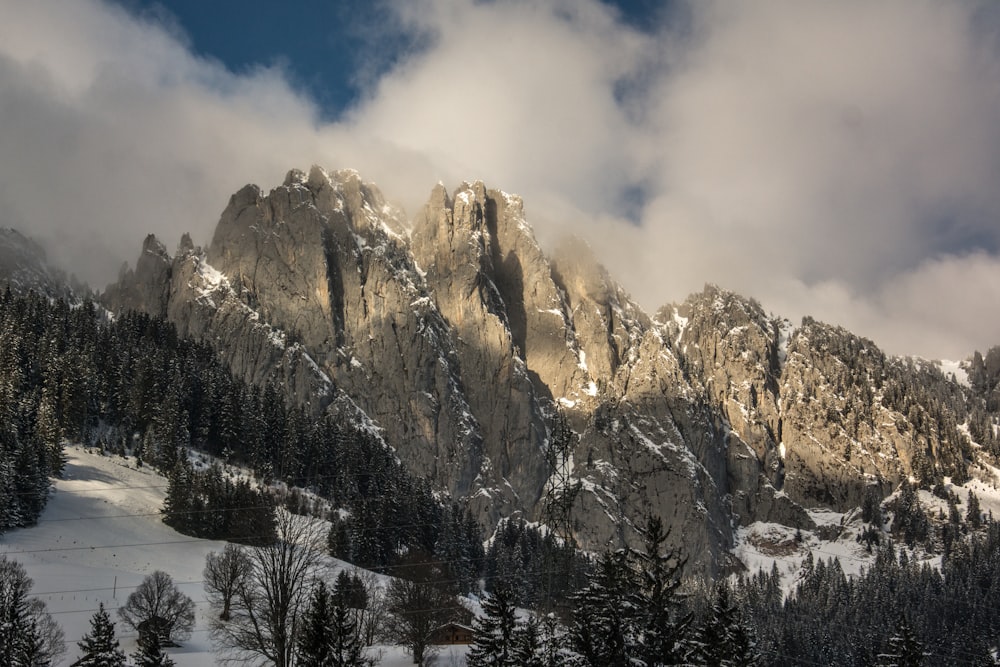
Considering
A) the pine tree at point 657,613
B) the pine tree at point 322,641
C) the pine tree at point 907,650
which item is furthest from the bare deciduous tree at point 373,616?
the pine tree at point 907,650

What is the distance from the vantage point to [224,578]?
229ft

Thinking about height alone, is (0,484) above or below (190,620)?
above

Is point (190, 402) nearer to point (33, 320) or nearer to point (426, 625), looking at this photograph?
point (33, 320)

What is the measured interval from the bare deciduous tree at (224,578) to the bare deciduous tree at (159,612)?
9.40 feet

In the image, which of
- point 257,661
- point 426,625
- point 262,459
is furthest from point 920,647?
point 262,459

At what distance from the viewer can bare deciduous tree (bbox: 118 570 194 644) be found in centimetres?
6173

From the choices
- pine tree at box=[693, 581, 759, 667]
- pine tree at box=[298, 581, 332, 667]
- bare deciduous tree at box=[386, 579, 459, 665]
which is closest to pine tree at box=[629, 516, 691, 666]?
pine tree at box=[693, 581, 759, 667]

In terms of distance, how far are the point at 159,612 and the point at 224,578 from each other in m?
6.75

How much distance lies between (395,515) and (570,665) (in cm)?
7485

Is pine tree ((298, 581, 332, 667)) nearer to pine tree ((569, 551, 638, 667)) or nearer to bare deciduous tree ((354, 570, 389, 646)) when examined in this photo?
pine tree ((569, 551, 638, 667))

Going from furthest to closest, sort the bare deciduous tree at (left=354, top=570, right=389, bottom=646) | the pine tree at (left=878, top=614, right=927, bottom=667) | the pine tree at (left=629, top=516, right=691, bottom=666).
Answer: the bare deciduous tree at (left=354, top=570, right=389, bottom=646)
the pine tree at (left=878, top=614, right=927, bottom=667)
the pine tree at (left=629, top=516, right=691, bottom=666)

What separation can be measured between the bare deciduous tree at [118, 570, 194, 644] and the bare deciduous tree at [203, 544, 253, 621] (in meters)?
2.86

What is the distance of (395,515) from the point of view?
115188 mm

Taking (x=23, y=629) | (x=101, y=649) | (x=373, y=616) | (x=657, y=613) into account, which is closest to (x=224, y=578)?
(x=373, y=616)
